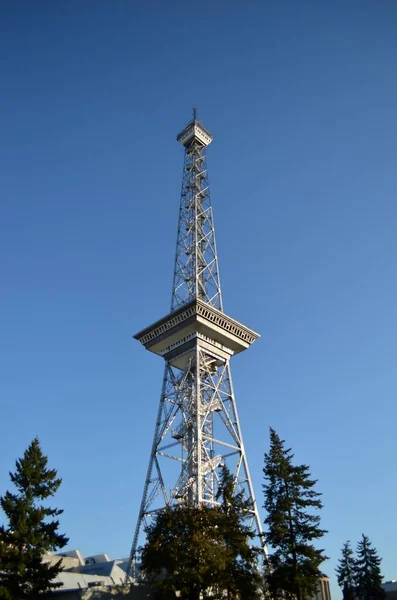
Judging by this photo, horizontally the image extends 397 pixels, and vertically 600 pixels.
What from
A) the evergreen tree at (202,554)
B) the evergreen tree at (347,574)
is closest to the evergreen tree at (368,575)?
the evergreen tree at (347,574)

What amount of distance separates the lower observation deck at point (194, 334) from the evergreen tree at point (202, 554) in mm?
23353

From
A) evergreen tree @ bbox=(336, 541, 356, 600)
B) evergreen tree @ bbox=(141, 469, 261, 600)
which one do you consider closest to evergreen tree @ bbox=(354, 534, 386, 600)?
evergreen tree @ bbox=(336, 541, 356, 600)

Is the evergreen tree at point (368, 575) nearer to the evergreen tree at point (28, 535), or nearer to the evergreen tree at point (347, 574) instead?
the evergreen tree at point (347, 574)

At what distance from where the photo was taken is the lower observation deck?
57.0m

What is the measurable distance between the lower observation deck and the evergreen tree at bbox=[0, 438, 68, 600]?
80.6 feet

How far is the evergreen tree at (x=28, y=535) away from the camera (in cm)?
3145

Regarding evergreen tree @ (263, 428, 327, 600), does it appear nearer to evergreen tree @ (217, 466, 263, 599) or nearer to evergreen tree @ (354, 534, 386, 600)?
evergreen tree @ (217, 466, 263, 599)

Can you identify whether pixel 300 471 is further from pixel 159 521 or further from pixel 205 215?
pixel 205 215

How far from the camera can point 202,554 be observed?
31.7m

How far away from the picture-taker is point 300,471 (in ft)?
122

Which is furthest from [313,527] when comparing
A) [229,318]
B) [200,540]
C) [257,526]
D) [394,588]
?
[394,588]

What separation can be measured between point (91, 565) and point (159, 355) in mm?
30021

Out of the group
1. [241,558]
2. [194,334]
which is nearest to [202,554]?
[241,558]

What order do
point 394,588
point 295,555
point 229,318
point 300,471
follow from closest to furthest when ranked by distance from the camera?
1. point 295,555
2. point 300,471
3. point 229,318
4. point 394,588
